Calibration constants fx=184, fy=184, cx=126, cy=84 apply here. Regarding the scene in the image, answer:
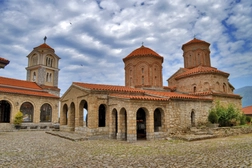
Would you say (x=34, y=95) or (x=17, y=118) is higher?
(x=34, y=95)

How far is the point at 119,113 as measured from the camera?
42.6ft

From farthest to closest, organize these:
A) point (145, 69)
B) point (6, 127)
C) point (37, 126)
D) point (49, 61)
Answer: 1. point (49, 61)
2. point (37, 126)
3. point (145, 69)
4. point (6, 127)

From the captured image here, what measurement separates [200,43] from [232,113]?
33.9ft

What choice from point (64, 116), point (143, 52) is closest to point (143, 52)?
point (143, 52)

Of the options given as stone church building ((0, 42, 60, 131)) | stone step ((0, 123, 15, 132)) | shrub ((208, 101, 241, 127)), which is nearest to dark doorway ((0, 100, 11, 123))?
stone church building ((0, 42, 60, 131))

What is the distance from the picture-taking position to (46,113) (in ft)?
85.0

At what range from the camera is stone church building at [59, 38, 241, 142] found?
1295cm

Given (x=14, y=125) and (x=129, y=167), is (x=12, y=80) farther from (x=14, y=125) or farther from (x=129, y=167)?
(x=129, y=167)

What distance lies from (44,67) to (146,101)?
26154 mm

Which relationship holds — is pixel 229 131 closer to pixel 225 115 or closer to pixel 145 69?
pixel 225 115

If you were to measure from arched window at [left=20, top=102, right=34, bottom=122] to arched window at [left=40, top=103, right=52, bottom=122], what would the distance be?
135cm

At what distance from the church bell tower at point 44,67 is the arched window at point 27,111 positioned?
7.42 meters

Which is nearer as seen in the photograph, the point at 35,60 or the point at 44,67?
the point at 44,67

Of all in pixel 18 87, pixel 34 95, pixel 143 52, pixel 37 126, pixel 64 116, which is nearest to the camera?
pixel 64 116
